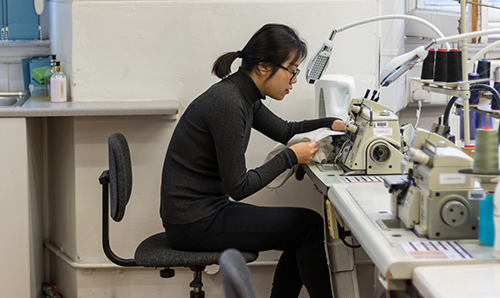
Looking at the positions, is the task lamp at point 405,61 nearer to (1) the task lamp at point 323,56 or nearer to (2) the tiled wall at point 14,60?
(1) the task lamp at point 323,56

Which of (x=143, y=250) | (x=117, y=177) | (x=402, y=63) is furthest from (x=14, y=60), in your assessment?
(x=402, y=63)

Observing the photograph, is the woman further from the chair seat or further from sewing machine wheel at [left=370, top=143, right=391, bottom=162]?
sewing machine wheel at [left=370, top=143, right=391, bottom=162]

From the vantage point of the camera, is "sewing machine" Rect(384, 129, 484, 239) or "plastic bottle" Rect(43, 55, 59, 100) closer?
"sewing machine" Rect(384, 129, 484, 239)

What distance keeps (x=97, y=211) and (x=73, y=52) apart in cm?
71

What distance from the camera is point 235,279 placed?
32.4 inches

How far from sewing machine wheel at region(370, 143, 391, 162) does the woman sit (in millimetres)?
212

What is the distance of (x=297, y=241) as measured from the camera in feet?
6.14

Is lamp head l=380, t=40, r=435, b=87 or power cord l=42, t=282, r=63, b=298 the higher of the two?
lamp head l=380, t=40, r=435, b=87

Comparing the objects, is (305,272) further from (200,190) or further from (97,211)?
(97,211)

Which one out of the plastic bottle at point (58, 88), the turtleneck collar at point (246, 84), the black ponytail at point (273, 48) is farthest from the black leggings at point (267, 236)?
the plastic bottle at point (58, 88)

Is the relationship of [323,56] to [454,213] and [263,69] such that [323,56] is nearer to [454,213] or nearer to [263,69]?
[263,69]

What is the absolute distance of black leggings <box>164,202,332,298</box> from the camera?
185 centimetres

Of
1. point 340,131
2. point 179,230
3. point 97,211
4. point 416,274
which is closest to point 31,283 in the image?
point 97,211

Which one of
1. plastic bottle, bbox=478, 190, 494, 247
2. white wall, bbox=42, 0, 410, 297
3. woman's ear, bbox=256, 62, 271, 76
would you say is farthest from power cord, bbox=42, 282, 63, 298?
plastic bottle, bbox=478, 190, 494, 247
